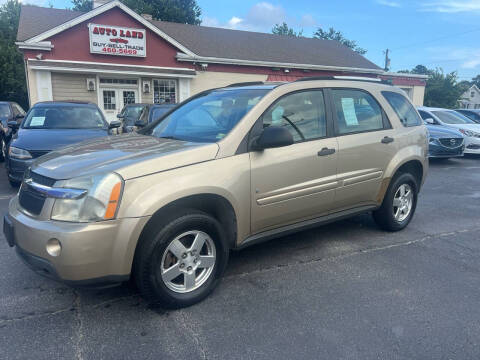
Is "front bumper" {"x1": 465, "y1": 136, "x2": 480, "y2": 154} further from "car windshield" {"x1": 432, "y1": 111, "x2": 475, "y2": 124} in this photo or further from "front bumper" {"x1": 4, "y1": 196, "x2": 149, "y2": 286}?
"front bumper" {"x1": 4, "y1": 196, "x2": 149, "y2": 286}

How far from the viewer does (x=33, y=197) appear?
9.07 feet

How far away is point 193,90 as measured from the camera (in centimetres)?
1802

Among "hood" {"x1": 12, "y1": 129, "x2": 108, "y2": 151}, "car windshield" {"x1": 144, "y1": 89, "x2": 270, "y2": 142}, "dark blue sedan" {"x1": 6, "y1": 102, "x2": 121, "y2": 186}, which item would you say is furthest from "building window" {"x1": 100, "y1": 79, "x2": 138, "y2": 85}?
"car windshield" {"x1": 144, "y1": 89, "x2": 270, "y2": 142}

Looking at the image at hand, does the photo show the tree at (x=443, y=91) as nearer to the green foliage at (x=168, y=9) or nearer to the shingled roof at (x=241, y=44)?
the shingled roof at (x=241, y=44)

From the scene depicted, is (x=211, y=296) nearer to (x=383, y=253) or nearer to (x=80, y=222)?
(x=80, y=222)

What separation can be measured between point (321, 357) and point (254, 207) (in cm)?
131

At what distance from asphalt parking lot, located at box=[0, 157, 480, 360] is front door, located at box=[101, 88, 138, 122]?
44.5ft

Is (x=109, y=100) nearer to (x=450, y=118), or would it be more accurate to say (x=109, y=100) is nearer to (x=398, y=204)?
(x=450, y=118)

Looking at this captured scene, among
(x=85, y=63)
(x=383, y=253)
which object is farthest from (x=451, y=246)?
(x=85, y=63)

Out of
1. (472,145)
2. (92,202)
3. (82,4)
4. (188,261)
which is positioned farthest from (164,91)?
(82,4)

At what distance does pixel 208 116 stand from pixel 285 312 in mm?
1978

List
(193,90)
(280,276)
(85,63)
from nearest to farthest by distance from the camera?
(280,276) → (85,63) → (193,90)

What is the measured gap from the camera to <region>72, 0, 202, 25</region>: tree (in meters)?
31.8

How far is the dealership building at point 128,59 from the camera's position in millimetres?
14906
